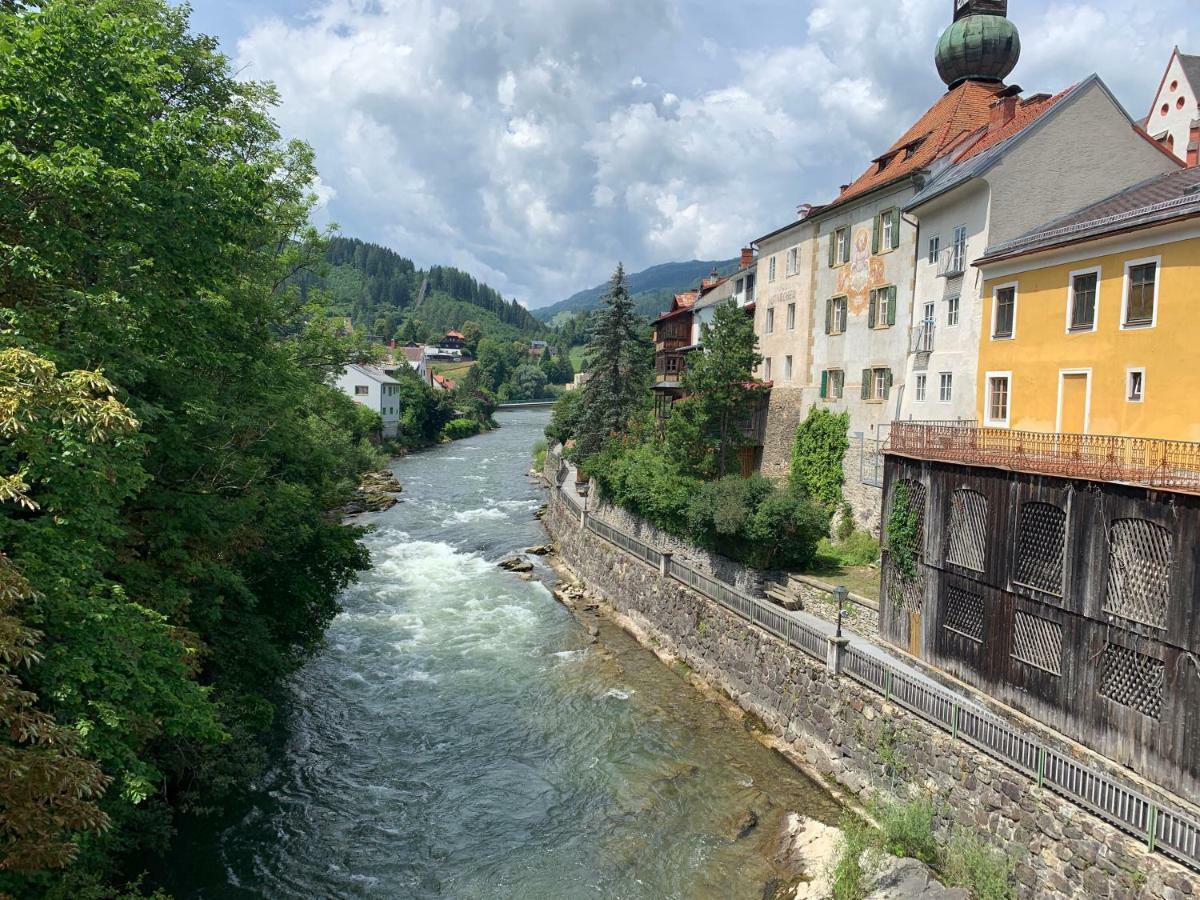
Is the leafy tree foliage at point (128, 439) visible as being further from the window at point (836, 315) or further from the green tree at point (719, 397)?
the window at point (836, 315)

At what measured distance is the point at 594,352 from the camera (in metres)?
47.5

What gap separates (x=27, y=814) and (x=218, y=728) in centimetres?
316

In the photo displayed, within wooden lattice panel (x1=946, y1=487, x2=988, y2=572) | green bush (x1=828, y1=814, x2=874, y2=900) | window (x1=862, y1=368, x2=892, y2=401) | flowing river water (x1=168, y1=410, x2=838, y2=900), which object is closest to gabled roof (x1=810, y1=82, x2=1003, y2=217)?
window (x1=862, y1=368, x2=892, y2=401)

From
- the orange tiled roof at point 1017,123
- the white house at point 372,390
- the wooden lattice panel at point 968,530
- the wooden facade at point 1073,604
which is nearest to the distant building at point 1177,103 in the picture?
the orange tiled roof at point 1017,123

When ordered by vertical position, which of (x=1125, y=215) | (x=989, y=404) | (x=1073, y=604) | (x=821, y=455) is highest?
(x=1125, y=215)

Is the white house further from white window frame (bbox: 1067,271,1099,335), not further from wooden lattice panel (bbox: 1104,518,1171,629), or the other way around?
wooden lattice panel (bbox: 1104,518,1171,629)

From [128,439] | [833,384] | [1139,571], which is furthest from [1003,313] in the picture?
[128,439]

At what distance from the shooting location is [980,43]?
2673cm

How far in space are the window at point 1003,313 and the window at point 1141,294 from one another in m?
3.35

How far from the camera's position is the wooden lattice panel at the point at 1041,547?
13703 millimetres

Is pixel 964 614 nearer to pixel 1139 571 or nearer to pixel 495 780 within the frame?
pixel 1139 571

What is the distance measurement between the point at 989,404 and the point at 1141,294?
4984mm

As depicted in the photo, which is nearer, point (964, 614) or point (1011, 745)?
point (1011, 745)

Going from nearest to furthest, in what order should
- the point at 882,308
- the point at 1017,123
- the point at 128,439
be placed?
1. the point at 128,439
2. the point at 1017,123
3. the point at 882,308
